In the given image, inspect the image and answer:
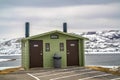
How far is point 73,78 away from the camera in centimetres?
1933

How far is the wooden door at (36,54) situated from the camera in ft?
90.8

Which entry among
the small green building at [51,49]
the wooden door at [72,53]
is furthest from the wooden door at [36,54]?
the wooden door at [72,53]

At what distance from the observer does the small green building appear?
90.7 ft

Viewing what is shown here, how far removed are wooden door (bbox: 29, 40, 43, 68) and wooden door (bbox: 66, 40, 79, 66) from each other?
2.29 metres

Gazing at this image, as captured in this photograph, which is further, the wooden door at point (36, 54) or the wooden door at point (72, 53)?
the wooden door at point (72, 53)

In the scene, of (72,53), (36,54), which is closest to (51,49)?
(36,54)

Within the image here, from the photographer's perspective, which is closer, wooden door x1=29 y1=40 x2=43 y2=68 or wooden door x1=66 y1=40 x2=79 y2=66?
wooden door x1=29 y1=40 x2=43 y2=68

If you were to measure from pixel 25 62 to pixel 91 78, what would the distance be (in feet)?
32.6

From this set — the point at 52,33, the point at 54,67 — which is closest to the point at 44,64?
the point at 54,67

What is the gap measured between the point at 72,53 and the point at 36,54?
303cm

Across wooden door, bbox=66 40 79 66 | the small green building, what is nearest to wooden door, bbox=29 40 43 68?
the small green building

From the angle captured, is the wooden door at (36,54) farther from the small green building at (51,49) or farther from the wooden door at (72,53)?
the wooden door at (72,53)

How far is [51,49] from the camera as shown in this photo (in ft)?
91.7

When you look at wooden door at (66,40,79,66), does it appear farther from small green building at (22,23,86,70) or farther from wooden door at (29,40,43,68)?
wooden door at (29,40,43,68)
